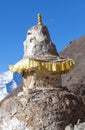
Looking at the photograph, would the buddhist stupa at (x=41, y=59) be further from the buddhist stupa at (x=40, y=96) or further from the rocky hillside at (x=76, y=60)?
the rocky hillside at (x=76, y=60)

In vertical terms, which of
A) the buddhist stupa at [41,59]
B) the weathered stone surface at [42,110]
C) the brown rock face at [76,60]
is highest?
the brown rock face at [76,60]

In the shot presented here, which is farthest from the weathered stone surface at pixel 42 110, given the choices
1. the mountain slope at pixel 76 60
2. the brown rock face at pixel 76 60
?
the mountain slope at pixel 76 60

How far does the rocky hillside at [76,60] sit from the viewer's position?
79.1 metres

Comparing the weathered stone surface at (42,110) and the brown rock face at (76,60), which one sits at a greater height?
the brown rock face at (76,60)

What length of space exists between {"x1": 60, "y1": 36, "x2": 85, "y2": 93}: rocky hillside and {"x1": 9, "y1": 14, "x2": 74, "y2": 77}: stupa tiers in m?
59.0

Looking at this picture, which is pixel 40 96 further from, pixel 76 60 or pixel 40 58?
pixel 76 60

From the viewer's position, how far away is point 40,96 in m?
9.59

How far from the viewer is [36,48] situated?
1014 cm

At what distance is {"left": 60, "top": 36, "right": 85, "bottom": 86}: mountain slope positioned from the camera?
260ft

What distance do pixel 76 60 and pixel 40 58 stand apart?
278 ft

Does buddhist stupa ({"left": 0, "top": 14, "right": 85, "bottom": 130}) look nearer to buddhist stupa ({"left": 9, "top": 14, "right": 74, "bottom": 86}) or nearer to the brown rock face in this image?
buddhist stupa ({"left": 9, "top": 14, "right": 74, "bottom": 86})

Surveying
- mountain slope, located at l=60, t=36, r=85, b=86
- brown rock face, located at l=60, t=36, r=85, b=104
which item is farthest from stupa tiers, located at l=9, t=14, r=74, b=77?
mountain slope, located at l=60, t=36, r=85, b=86

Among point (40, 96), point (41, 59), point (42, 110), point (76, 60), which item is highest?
point (76, 60)

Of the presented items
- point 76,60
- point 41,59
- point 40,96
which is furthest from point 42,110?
point 76,60
